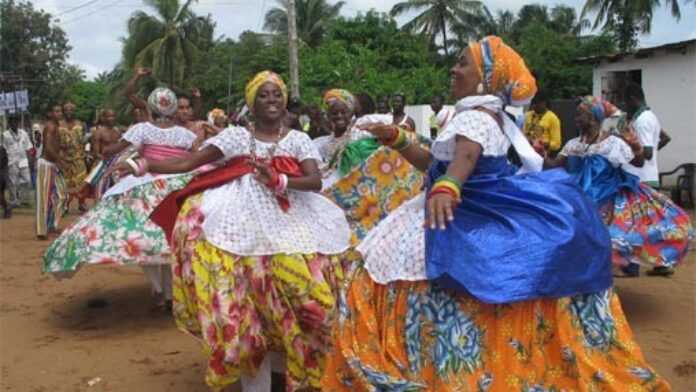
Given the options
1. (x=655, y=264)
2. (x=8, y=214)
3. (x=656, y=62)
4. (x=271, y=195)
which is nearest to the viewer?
(x=271, y=195)

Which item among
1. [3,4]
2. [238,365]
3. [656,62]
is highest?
[3,4]

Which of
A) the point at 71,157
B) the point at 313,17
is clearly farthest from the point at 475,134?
the point at 313,17

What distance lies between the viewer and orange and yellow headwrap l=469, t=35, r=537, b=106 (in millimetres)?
3488

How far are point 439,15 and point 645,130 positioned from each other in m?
35.2

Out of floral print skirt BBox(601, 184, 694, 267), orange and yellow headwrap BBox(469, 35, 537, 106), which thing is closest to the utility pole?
floral print skirt BBox(601, 184, 694, 267)

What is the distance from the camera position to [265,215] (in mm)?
4367

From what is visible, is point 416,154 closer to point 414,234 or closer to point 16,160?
point 414,234

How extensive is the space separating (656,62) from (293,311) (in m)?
14.7

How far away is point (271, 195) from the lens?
4453 millimetres

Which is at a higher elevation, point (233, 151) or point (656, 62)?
point (656, 62)

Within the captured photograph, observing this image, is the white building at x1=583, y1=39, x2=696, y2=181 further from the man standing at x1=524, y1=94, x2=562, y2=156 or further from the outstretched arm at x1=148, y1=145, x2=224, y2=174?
the outstretched arm at x1=148, y1=145, x2=224, y2=174

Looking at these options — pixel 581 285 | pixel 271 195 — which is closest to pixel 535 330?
pixel 581 285

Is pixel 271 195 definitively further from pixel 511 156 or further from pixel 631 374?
pixel 631 374

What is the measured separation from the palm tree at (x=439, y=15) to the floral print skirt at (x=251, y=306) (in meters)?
37.4
